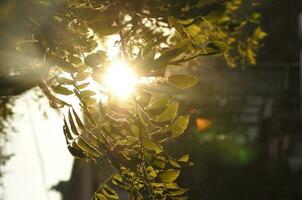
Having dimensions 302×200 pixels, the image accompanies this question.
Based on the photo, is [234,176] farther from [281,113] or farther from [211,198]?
[281,113]

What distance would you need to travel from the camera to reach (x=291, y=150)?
82.6ft

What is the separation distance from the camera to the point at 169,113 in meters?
2.73

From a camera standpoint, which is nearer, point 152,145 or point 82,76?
point 152,145

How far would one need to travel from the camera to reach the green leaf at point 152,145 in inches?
115

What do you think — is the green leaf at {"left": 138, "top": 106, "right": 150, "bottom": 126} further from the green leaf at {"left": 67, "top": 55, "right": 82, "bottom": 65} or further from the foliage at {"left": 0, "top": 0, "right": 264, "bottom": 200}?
the green leaf at {"left": 67, "top": 55, "right": 82, "bottom": 65}

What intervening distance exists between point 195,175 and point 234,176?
1528mm

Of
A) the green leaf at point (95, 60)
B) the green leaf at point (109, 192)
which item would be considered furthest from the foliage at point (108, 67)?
the green leaf at point (109, 192)

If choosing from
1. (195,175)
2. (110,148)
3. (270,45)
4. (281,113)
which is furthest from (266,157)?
(110,148)

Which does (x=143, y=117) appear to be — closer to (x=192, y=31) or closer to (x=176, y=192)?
(x=192, y=31)

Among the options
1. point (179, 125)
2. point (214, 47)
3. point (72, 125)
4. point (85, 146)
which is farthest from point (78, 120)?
point (214, 47)

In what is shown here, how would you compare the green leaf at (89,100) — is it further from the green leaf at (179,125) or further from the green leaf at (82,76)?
the green leaf at (179,125)

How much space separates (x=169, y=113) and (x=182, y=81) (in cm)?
30

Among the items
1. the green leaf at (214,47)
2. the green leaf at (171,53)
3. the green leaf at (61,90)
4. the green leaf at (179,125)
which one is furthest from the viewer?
the green leaf at (61,90)

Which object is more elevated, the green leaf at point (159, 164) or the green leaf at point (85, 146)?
the green leaf at point (85, 146)
